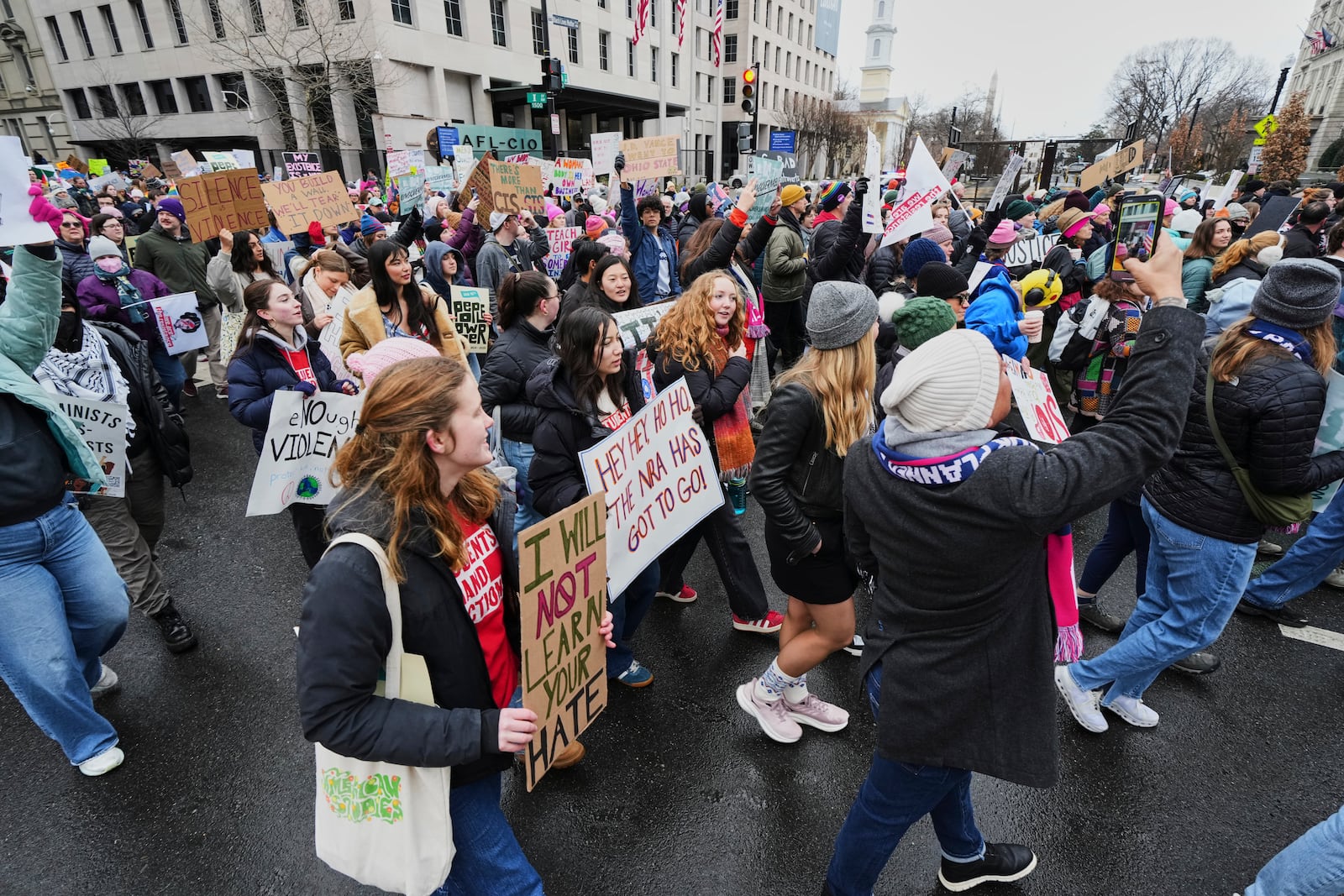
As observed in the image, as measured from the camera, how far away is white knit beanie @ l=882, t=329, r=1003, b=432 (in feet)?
4.89

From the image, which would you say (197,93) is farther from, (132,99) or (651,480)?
(651,480)

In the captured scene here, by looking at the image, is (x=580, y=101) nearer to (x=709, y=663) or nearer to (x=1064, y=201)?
(x=1064, y=201)

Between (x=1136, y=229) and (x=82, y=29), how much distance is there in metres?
56.3

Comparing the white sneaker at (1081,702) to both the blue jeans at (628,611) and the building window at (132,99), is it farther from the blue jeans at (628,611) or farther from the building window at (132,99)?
the building window at (132,99)

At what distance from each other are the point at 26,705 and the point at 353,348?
2.36m

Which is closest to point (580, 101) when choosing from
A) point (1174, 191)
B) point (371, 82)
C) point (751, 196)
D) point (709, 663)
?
point (371, 82)

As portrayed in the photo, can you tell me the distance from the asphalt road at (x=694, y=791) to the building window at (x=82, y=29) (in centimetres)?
5235

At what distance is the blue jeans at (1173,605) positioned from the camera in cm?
277

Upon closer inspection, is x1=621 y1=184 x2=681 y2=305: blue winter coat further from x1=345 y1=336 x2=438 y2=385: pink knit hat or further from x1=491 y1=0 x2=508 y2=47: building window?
x1=491 y1=0 x2=508 y2=47: building window

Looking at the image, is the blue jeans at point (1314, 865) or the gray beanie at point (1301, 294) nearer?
the blue jeans at point (1314, 865)

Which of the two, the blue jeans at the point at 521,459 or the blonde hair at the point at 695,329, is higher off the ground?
the blonde hair at the point at 695,329

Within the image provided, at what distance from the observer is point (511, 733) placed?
1.63m

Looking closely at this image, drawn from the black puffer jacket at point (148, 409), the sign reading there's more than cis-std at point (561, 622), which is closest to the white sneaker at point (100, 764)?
the black puffer jacket at point (148, 409)

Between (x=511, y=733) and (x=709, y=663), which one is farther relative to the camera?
(x=709, y=663)
